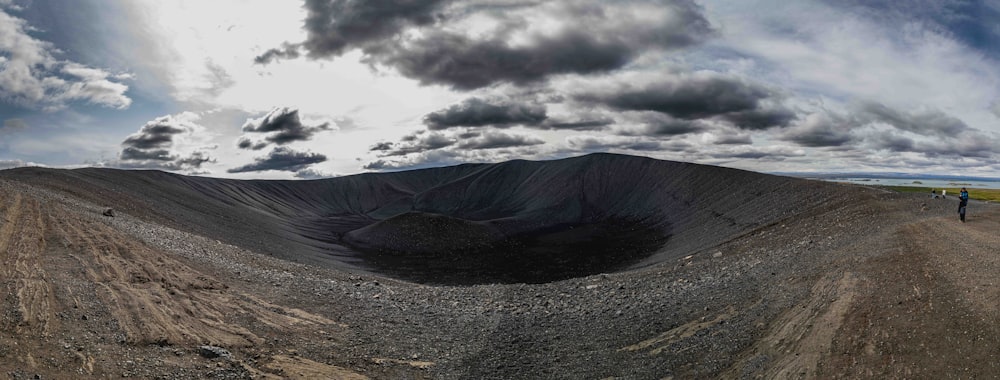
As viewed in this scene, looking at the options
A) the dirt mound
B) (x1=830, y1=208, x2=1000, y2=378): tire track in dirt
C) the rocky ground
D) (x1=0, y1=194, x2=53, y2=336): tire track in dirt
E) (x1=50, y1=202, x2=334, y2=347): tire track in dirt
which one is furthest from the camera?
the dirt mound

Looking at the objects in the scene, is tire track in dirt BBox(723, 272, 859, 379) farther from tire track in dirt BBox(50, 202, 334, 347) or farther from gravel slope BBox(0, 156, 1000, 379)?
tire track in dirt BBox(50, 202, 334, 347)

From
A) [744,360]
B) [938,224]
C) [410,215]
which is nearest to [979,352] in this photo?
[744,360]

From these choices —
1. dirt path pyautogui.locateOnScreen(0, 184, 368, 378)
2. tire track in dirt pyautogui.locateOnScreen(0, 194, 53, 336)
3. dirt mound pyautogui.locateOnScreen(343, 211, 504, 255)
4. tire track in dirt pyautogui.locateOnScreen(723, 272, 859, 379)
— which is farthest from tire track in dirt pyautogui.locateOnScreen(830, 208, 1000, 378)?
dirt mound pyautogui.locateOnScreen(343, 211, 504, 255)

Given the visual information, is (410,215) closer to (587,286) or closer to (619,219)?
(619,219)

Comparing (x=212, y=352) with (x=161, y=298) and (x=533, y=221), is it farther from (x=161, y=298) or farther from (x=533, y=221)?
(x=533, y=221)

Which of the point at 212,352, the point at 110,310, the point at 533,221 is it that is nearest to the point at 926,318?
the point at 212,352

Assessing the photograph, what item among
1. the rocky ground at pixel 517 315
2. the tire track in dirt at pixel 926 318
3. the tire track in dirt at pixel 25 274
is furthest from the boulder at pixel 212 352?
the tire track in dirt at pixel 926 318
